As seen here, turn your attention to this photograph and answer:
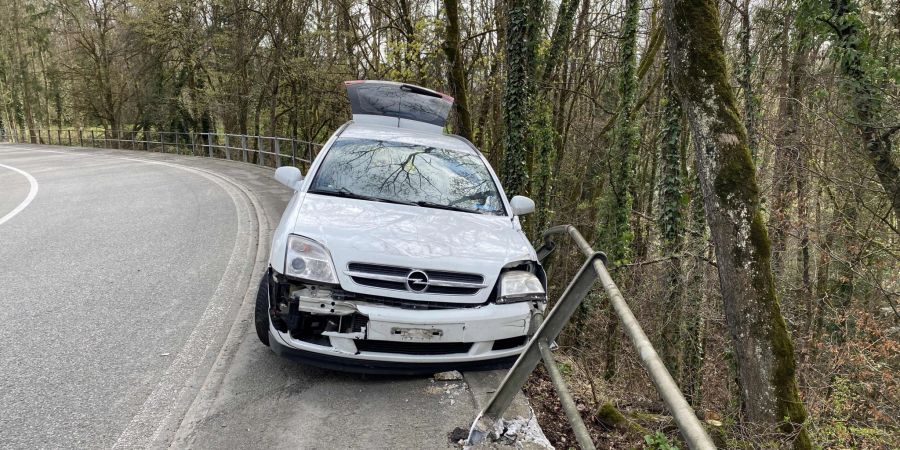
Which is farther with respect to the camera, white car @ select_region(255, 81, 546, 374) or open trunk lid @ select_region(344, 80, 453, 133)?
open trunk lid @ select_region(344, 80, 453, 133)

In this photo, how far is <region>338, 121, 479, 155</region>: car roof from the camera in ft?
16.4

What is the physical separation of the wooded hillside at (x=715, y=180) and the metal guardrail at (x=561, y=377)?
58 cm

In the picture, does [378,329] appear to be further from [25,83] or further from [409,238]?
[25,83]

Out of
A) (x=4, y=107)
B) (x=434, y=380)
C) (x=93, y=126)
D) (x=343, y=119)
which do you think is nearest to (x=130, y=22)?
(x=343, y=119)

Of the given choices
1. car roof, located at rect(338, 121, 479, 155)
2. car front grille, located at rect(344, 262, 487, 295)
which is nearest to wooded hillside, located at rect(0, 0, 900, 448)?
car front grille, located at rect(344, 262, 487, 295)

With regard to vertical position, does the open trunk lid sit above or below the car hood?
above

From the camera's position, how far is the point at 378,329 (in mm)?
3188

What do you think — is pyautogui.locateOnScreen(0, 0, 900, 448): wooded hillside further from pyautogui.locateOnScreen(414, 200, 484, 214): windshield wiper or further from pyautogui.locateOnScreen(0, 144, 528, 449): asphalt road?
pyautogui.locateOnScreen(414, 200, 484, 214): windshield wiper

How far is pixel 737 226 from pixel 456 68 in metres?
6.44

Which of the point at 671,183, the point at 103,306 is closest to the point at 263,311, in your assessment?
the point at 103,306

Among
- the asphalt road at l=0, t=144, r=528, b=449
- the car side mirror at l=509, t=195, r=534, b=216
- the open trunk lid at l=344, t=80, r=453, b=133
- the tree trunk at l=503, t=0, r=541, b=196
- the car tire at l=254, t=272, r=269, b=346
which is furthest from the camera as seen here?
the tree trunk at l=503, t=0, r=541, b=196

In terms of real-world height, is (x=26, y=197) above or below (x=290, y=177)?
below

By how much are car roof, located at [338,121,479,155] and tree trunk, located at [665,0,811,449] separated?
2.13 metres

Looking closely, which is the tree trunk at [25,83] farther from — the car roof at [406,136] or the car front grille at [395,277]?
the car front grille at [395,277]
